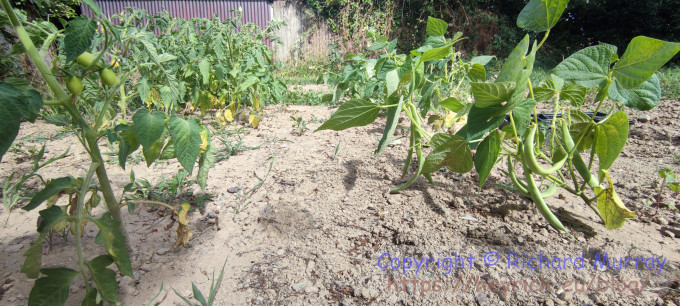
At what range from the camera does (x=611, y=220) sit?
98 centimetres

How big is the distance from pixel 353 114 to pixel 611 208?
2.69 feet

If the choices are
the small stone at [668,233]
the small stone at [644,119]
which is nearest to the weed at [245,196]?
the small stone at [668,233]

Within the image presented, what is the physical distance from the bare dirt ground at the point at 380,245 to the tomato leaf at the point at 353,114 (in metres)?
0.39

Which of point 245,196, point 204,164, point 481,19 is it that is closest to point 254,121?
point 245,196

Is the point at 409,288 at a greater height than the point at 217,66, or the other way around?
the point at 217,66

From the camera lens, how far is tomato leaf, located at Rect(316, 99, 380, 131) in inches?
40.0

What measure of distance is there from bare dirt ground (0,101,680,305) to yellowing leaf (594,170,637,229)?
0.07 m

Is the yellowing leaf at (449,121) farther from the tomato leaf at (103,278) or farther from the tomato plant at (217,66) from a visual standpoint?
the tomato plant at (217,66)

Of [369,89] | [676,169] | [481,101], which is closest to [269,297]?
[481,101]

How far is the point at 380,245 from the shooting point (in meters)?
1.08

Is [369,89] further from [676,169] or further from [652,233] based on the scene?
[676,169]

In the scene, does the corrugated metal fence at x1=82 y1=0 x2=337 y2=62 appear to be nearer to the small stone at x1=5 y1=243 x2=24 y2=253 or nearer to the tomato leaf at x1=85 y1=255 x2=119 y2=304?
the small stone at x1=5 y1=243 x2=24 y2=253

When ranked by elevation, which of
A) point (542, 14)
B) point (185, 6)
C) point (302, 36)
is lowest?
point (542, 14)

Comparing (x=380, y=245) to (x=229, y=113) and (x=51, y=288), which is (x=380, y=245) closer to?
(x=51, y=288)
